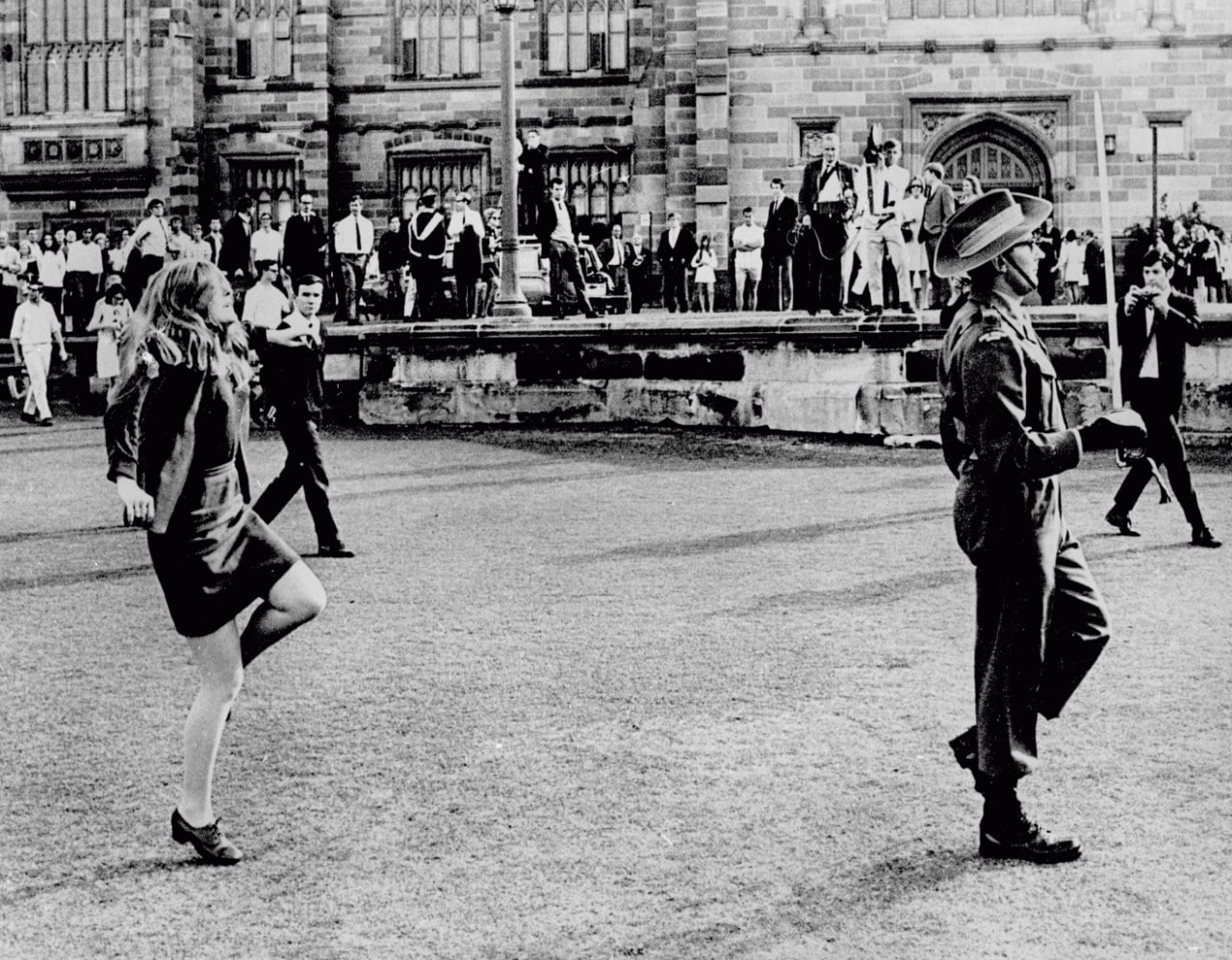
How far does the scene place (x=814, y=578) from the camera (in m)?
9.68

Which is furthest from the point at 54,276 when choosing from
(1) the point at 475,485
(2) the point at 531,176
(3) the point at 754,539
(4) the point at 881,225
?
(3) the point at 754,539

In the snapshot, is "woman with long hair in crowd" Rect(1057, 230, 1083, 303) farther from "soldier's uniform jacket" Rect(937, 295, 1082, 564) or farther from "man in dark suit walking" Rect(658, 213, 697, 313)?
"soldier's uniform jacket" Rect(937, 295, 1082, 564)

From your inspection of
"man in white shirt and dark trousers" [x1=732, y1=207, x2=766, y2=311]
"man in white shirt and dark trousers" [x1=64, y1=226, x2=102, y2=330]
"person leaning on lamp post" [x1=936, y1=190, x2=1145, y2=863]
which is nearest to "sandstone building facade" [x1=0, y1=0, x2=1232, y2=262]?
"man in white shirt and dark trousers" [x1=732, y1=207, x2=766, y2=311]

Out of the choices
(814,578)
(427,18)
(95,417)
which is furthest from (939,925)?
(427,18)

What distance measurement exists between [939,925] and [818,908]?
1.09 ft

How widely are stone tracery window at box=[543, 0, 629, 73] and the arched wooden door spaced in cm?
648

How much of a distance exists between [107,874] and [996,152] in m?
28.3

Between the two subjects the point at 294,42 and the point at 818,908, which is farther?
the point at 294,42

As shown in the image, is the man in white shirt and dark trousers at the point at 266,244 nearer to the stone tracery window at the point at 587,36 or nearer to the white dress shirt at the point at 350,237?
the white dress shirt at the point at 350,237

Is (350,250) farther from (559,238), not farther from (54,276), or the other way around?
(54,276)

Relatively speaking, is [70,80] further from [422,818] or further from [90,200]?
[422,818]

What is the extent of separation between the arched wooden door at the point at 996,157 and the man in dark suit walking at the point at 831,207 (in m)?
13.4

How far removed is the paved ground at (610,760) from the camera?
179 inches

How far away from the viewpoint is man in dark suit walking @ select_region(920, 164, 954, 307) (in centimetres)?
948
